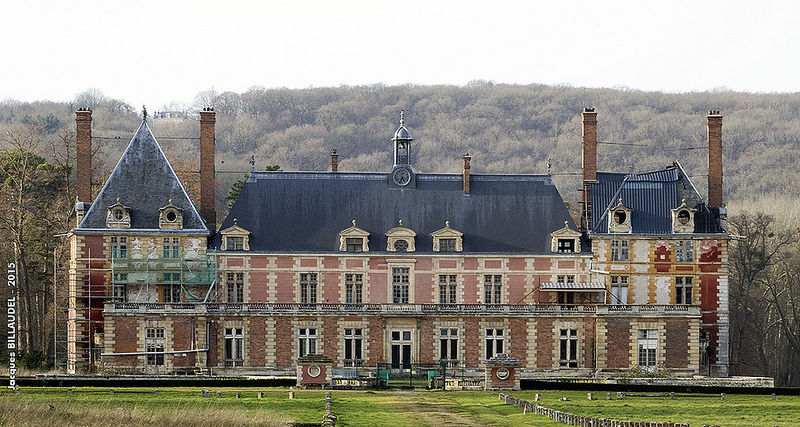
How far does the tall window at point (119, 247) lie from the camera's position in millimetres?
64688

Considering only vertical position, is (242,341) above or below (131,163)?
below

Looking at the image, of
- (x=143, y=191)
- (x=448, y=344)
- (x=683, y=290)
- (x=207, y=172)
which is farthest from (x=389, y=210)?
(x=683, y=290)

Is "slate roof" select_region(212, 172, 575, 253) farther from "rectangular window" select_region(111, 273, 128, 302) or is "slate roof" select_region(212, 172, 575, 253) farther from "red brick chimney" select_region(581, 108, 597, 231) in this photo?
"rectangular window" select_region(111, 273, 128, 302)

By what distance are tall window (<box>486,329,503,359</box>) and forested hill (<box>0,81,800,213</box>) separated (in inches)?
1796

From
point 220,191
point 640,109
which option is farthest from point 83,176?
point 640,109

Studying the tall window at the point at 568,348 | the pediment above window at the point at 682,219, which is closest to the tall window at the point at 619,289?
the tall window at the point at 568,348

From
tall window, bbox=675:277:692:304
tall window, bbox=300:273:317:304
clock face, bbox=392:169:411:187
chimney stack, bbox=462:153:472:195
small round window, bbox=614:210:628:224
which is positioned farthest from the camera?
clock face, bbox=392:169:411:187

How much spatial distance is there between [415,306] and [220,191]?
149 feet

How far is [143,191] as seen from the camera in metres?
66.2

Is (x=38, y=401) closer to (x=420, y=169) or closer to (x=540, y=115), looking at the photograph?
(x=420, y=169)

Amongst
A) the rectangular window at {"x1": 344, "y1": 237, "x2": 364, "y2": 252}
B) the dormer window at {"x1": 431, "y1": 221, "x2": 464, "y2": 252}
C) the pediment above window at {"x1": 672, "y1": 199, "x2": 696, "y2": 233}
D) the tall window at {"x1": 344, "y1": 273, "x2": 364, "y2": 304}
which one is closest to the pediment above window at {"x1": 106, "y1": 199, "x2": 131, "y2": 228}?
the rectangular window at {"x1": 344, "y1": 237, "x2": 364, "y2": 252}

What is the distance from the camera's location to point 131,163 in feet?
220

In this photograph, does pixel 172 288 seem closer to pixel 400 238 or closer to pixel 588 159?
pixel 400 238

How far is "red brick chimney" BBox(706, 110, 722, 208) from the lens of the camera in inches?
2648
